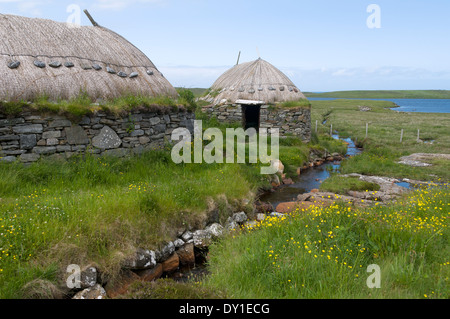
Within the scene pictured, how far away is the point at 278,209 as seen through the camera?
9.13 metres

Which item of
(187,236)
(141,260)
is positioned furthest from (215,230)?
(141,260)

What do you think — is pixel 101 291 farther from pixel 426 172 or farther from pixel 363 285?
pixel 426 172

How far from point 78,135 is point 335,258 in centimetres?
669

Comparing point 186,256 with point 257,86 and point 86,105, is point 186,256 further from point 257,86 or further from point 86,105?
point 257,86

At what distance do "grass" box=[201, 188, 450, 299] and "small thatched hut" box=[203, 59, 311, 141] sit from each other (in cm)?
1129

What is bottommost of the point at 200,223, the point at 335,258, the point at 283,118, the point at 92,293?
the point at 92,293

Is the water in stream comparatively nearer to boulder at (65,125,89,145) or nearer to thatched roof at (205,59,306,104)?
thatched roof at (205,59,306,104)

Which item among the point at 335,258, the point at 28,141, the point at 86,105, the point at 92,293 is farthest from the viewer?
the point at 86,105

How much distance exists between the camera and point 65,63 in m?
8.69

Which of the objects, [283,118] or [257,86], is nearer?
[283,118]

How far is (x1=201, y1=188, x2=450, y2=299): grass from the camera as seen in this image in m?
3.92

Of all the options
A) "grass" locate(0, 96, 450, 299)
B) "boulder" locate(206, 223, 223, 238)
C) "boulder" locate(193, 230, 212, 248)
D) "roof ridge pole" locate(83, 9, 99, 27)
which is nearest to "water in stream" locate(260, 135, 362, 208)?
"grass" locate(0, 96, 450, 299)

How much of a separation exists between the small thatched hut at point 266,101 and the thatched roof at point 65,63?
6978 mm

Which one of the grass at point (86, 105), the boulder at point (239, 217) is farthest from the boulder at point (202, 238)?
the grass at point (86, 105)
